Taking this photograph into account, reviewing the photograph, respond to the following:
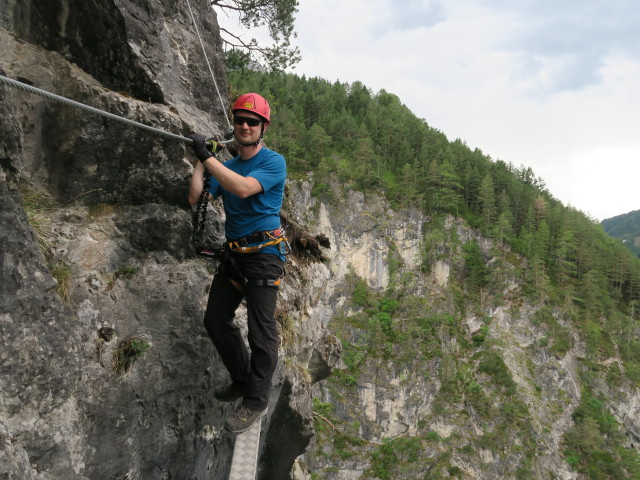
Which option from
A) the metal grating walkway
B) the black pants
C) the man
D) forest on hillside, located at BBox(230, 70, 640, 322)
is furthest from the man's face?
forest on hillside, located at BBox(230, 70, 640, 322)

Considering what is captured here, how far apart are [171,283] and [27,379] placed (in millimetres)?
1853

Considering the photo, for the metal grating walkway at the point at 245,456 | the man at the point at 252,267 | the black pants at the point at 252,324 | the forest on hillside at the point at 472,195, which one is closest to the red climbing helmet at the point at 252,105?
the man at the point at 252,267

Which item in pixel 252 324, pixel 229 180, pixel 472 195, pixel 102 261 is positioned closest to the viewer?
pixel 229 180

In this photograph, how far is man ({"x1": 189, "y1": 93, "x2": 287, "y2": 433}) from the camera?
3.84 meters

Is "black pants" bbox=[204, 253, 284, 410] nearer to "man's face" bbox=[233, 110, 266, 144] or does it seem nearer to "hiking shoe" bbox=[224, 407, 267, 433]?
"hiking shoe" bbox=[224, 407, 267, 433]

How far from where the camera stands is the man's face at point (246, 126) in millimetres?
3877

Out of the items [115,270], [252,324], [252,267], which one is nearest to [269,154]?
[252,267]

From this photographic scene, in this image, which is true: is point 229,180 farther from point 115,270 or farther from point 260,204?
point 115,270

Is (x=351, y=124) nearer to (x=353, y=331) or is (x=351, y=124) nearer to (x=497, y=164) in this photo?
(x=497, y=164)

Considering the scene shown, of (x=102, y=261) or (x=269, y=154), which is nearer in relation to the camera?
(x=269, y=154)

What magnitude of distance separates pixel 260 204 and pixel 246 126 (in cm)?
71

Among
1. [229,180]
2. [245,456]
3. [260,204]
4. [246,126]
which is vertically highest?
[246,126]

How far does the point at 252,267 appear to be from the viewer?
388 cm

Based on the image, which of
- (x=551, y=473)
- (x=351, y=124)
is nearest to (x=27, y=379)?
(x=551, y=473)
